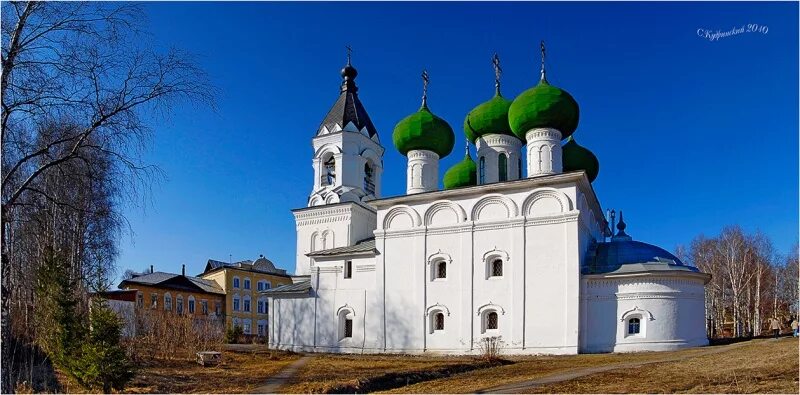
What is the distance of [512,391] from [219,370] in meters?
8.14

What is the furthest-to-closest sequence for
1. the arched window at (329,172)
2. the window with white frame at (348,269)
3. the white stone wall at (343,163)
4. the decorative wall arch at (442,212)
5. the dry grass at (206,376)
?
the arched window at (329,172) → the white stone wall at (343,163) → the window with white frame at (348,269) → the decorative wall arch at (442,212) → the dry grass at (206,376)

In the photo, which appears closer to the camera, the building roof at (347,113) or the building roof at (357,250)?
the building roof at (357,250)

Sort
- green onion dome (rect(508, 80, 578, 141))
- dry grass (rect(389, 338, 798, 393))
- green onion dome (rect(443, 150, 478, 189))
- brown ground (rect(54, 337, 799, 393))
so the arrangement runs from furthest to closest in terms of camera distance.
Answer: green onion dome (rect(443, 150, 478, 189)) < green onion dome (rect(508, 80, 578, 141)) < brown ground (rect(54, 337, 799, 393)) < dry grass (rect(389, 338, 798, 393))

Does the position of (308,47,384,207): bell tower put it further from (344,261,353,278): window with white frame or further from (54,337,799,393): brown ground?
(54,337,799,393): brown ground

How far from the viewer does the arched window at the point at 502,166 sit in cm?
2381

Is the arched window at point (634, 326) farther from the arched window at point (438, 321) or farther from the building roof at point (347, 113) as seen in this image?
the building roof at point (347, 113)

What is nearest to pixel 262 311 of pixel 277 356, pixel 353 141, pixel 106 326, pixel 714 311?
pixel 353 141

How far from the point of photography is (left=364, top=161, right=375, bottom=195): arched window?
27.7 m

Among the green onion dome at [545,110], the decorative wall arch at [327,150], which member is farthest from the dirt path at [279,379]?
the decorative wall arch at [327,150]

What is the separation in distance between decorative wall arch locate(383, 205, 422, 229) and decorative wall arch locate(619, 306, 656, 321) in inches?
288

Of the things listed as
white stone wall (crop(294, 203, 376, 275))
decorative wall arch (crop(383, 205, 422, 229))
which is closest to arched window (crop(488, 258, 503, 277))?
decorative wall arch (crop(383, 205, 422, 229))

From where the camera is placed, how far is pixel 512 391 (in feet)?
31.4

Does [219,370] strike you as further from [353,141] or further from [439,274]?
[353,141]

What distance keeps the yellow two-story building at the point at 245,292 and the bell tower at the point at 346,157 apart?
58.6 ft
